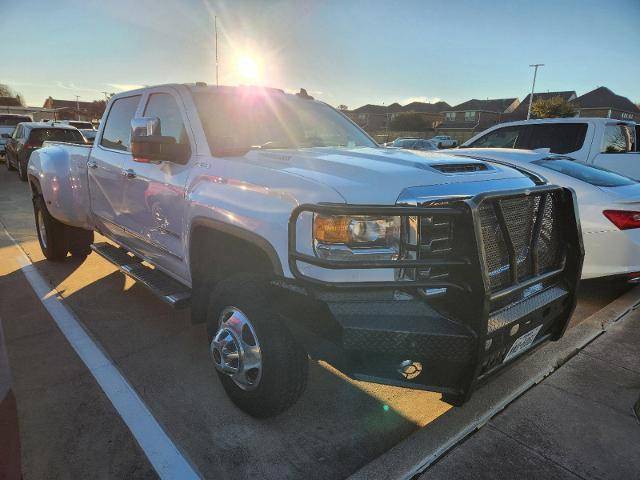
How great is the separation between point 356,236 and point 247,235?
0.67 metres

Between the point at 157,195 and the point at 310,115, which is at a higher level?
the point at 310,115

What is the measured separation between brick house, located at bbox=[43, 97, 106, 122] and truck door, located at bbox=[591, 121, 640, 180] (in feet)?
151

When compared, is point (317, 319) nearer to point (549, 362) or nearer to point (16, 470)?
point (16, 470)

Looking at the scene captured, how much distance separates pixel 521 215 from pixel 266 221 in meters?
1.38

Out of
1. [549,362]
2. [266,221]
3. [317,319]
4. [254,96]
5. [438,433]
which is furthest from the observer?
[254,96]

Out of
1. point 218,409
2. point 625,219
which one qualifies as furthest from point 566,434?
point 625,219

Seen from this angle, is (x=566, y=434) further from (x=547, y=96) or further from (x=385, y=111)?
(x=385, y=111)

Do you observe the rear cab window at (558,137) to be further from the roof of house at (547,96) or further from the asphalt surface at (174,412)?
the roof of house at (547,96)

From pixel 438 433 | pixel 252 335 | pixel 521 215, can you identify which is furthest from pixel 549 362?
pixel 252 335

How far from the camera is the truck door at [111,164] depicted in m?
4.17

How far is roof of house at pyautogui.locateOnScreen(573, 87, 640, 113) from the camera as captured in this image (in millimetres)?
60469

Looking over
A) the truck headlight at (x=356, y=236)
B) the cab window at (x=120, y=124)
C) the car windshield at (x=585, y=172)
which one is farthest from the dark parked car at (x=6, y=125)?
the truck headlight at (x=356, y=236)

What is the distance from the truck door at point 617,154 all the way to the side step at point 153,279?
21.2ft

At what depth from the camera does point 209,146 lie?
305 cm
